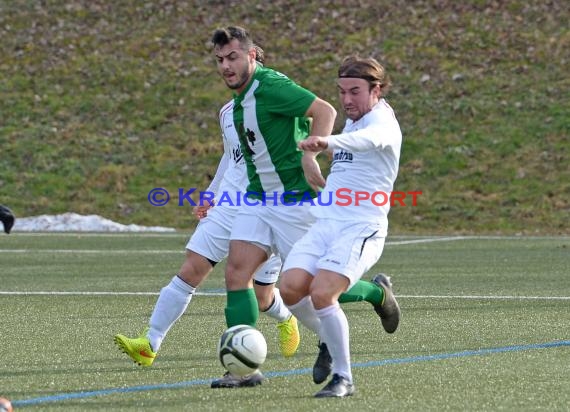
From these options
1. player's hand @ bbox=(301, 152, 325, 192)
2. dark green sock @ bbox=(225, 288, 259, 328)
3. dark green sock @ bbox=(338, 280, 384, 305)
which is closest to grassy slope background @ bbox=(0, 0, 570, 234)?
dark green sock @ bbox=(338, 280, 384, 305)

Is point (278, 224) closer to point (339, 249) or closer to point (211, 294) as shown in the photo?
point (339, 249)

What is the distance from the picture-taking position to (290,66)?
31.1 metres

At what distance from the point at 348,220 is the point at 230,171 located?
167cm

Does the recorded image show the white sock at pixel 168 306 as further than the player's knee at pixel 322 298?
Yes

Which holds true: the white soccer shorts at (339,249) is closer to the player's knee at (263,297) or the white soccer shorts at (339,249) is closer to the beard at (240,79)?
the beard at (240,79)

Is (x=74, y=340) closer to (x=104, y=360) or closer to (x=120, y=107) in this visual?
(x=104, y=360)

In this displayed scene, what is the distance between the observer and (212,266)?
26.7 ft

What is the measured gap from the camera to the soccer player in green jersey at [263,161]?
7539 millimetres

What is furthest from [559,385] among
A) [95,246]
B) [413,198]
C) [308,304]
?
[413,198]

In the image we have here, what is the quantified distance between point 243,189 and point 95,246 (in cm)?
1265

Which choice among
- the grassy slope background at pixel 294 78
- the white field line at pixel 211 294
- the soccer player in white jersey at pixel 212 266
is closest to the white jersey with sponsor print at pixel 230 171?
the soccer player in white jersey at pixel 212 266

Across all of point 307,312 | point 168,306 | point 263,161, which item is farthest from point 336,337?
point 168,306

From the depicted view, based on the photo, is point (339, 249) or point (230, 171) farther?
point (230, 171)

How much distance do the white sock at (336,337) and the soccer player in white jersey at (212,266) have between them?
1.42 metres
